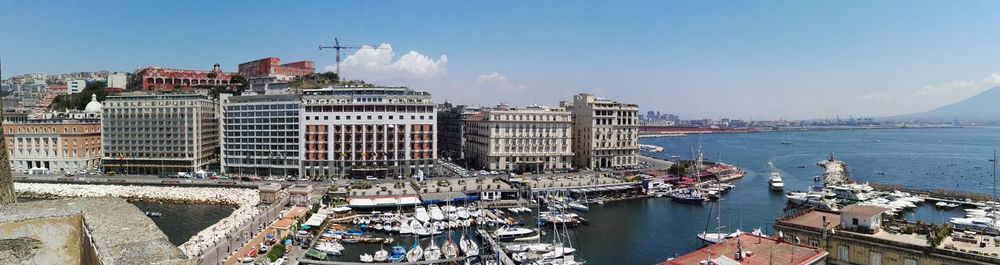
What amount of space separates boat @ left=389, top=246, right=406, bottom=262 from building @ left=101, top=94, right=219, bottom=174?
39149mm

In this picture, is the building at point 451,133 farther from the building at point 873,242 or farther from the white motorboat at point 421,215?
the building at point 873,242

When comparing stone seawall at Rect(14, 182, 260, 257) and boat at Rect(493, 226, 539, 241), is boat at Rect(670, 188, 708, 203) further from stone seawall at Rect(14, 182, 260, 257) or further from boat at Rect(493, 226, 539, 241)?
stone seawall at Rect(14, 182, 260, 257)

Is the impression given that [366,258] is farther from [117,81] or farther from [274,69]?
[117,81]

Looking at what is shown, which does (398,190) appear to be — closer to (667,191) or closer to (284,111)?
(284,111)

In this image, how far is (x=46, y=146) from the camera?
6034 cm

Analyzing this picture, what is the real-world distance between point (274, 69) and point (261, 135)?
2771 centimetres

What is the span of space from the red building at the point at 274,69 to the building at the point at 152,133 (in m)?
20.2

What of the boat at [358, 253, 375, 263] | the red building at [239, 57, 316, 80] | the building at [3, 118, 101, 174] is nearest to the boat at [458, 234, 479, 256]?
the boat at [358, 253, 375, 263]

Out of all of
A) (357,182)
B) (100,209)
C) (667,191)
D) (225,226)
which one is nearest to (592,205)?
(667,191)

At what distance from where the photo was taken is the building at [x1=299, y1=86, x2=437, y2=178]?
54906 mm

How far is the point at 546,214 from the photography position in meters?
39.4

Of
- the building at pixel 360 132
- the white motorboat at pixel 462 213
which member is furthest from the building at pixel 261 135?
the white motorboat at pixel 462 213

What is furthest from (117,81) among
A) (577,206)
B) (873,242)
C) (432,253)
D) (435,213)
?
(873,242)

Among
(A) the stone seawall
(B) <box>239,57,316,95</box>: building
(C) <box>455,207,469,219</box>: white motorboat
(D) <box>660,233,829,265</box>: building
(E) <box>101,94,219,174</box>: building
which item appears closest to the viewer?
(D) <box>660,233,829,265</box>: building
